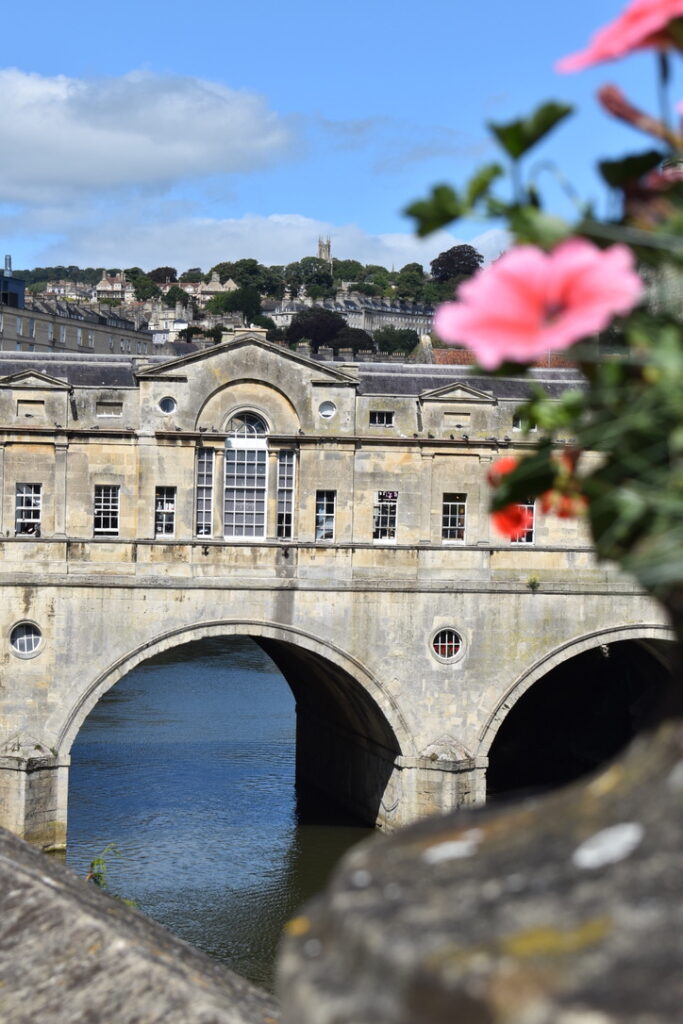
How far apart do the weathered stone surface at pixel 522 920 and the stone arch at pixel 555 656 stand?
32.7 meters

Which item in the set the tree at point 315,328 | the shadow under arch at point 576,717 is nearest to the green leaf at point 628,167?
the shadow under arch at point 576,717

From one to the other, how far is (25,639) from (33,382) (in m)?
5.65

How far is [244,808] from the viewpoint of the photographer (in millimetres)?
37688

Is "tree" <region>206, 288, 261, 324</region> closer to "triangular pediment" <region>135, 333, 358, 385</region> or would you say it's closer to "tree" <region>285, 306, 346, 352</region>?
"tree" <region>285, 306, 346, 352</region>

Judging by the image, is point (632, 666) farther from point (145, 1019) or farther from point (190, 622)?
point (145, 1019)

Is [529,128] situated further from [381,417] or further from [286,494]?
[381,417]

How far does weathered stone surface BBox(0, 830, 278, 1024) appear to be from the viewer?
727 centimetres

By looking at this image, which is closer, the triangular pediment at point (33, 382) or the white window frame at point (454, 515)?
the triangular pediment at point (33, 382)

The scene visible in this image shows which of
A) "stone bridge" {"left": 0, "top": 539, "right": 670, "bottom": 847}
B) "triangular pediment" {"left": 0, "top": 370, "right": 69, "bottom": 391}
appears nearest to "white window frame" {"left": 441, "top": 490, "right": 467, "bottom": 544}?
"stone bridge" {"left": 0, "top": 539, "right": 670, "bottom": 847}

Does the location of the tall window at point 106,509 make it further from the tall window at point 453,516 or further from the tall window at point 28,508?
the tall window at point 453,516

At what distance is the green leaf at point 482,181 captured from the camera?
3.03m

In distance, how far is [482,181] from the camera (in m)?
3.04

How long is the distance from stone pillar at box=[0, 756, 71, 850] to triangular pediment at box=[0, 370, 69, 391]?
803cm

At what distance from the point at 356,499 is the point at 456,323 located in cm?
3200
